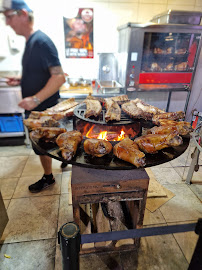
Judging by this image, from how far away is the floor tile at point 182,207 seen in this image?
2.45 metres

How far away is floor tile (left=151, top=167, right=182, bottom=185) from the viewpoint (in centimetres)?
316

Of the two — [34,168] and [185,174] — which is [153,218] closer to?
[185,174]

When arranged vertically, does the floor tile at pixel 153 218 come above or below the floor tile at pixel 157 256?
above

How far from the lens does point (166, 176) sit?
10.8ft

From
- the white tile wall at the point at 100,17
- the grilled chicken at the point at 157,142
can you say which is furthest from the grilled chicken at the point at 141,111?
the white tile wall at the point at 100,17

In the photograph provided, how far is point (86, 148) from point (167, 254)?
1.65 m

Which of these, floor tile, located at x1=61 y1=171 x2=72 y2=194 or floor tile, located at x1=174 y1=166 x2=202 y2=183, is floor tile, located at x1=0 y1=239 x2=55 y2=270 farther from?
floor tile, located at x1=174 y1=166 x2=202 y2=183

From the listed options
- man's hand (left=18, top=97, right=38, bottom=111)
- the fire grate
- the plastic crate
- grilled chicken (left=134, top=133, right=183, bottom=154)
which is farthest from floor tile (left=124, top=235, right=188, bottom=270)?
the plastic crate

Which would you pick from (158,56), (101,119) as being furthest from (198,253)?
(158,56)

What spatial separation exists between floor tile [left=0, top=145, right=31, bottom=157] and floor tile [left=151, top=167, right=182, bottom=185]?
2.78 meters

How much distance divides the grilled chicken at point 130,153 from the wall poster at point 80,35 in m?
3.77

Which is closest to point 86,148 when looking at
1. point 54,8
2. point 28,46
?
point 28,46

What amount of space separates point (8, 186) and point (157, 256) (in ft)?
8.03

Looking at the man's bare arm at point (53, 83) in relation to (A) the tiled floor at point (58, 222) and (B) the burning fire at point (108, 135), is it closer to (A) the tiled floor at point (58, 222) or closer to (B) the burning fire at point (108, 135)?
(B) the burning fire at point (108, 135)
